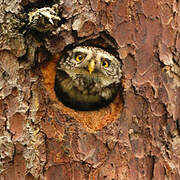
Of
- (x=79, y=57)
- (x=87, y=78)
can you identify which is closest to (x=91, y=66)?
(x=79, y=57)

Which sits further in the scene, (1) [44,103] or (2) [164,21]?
(2) [164,21]

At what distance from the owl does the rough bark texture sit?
0.67 ft

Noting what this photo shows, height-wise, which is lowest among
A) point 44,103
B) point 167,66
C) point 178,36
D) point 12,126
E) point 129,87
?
point 12,126

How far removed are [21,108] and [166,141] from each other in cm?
110

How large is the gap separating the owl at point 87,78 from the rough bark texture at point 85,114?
0.67ft

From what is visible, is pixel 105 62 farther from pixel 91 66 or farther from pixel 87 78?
pixel 87 78

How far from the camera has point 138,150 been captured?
2.38 meters

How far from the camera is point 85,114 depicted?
103 inches

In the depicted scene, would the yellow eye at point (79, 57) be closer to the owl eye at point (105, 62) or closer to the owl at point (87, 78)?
the owl at point (87, 78)

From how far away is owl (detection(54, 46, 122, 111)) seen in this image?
2.66 metres

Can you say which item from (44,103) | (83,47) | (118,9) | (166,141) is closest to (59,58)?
(83,47)

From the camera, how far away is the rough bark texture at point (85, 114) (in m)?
2.25

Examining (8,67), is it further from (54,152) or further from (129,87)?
(129,87)

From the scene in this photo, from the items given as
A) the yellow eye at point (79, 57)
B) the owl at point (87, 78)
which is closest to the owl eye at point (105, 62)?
the owl at point (87, 78)
